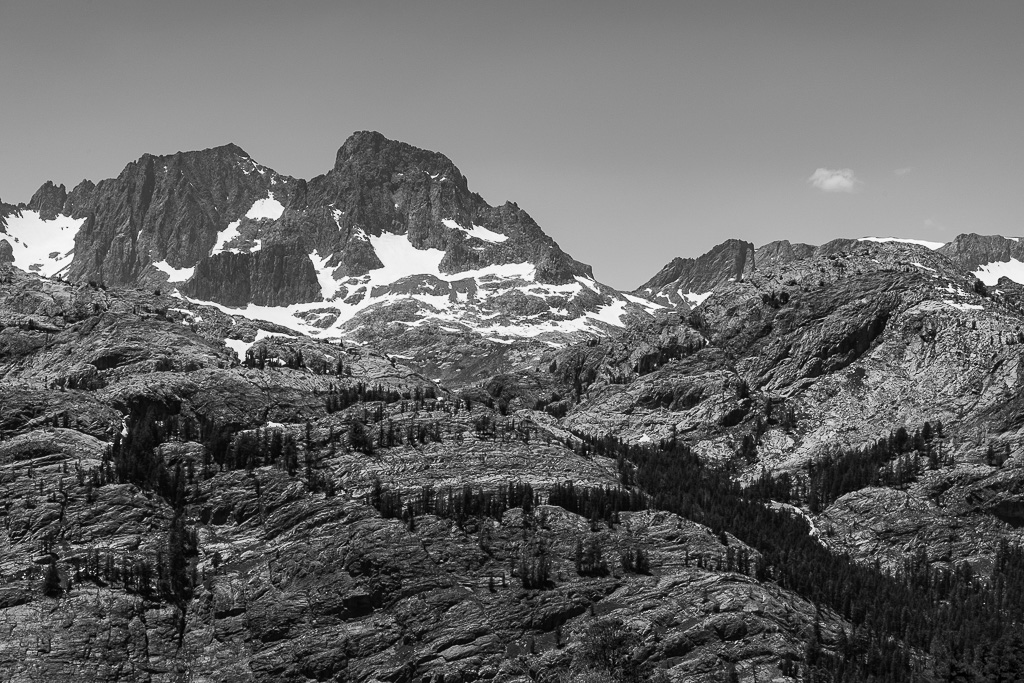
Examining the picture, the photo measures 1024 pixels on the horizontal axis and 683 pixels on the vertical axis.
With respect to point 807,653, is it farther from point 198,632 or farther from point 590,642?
point 198,632

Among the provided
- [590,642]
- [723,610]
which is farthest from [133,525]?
[723,610]

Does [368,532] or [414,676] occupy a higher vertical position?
[368,532]

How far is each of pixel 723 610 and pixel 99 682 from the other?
3101 inches

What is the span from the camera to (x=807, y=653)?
17662cm

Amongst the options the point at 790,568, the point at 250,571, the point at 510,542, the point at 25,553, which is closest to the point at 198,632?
the point at 250,571

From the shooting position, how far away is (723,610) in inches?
7259

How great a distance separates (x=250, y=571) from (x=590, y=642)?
4858 centimetres

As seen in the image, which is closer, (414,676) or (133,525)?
(414,676)

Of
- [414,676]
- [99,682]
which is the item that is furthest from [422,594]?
[99,682]

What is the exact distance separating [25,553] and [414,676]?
55905mm

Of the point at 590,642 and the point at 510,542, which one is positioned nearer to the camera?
the point at 590,642

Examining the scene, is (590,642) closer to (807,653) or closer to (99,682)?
(807,653)

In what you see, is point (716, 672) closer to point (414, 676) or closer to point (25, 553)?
point (414, 676)

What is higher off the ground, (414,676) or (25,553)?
(25,553)
